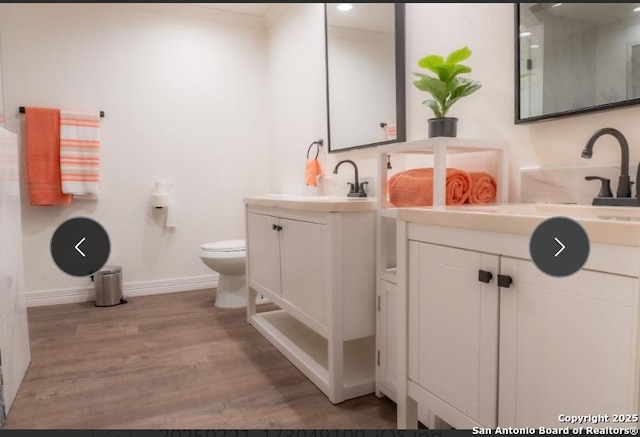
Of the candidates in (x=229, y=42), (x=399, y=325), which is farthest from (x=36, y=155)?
(x=399, y=325)

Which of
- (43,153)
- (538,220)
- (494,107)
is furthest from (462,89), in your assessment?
(43,153)

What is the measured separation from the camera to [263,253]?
6.72 feet

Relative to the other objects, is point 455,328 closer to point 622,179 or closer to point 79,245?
point 622,179

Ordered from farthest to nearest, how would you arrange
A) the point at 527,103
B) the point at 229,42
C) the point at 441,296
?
the point at 229,42 → the point at 527,103 → the point at 441,296

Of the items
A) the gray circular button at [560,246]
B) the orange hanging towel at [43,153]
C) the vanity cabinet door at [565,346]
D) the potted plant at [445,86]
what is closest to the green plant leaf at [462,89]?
the potted plant at [445,86]

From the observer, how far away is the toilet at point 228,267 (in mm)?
2439

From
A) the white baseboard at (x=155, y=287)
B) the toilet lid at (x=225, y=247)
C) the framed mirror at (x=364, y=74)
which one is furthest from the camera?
the toilet lid at (x=225, y=247)

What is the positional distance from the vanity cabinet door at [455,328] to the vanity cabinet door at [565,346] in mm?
33

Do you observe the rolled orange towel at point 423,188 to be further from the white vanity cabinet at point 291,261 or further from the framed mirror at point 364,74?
the framed mirror at point 364,74

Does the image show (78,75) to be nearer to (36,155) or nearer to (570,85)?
(36,155)

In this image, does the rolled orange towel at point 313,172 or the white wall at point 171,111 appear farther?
the rolled orange towel at point 313,172

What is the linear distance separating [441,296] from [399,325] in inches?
7.1

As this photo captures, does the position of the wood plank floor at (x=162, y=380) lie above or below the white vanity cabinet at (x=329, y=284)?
below

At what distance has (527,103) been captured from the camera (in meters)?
1.29
